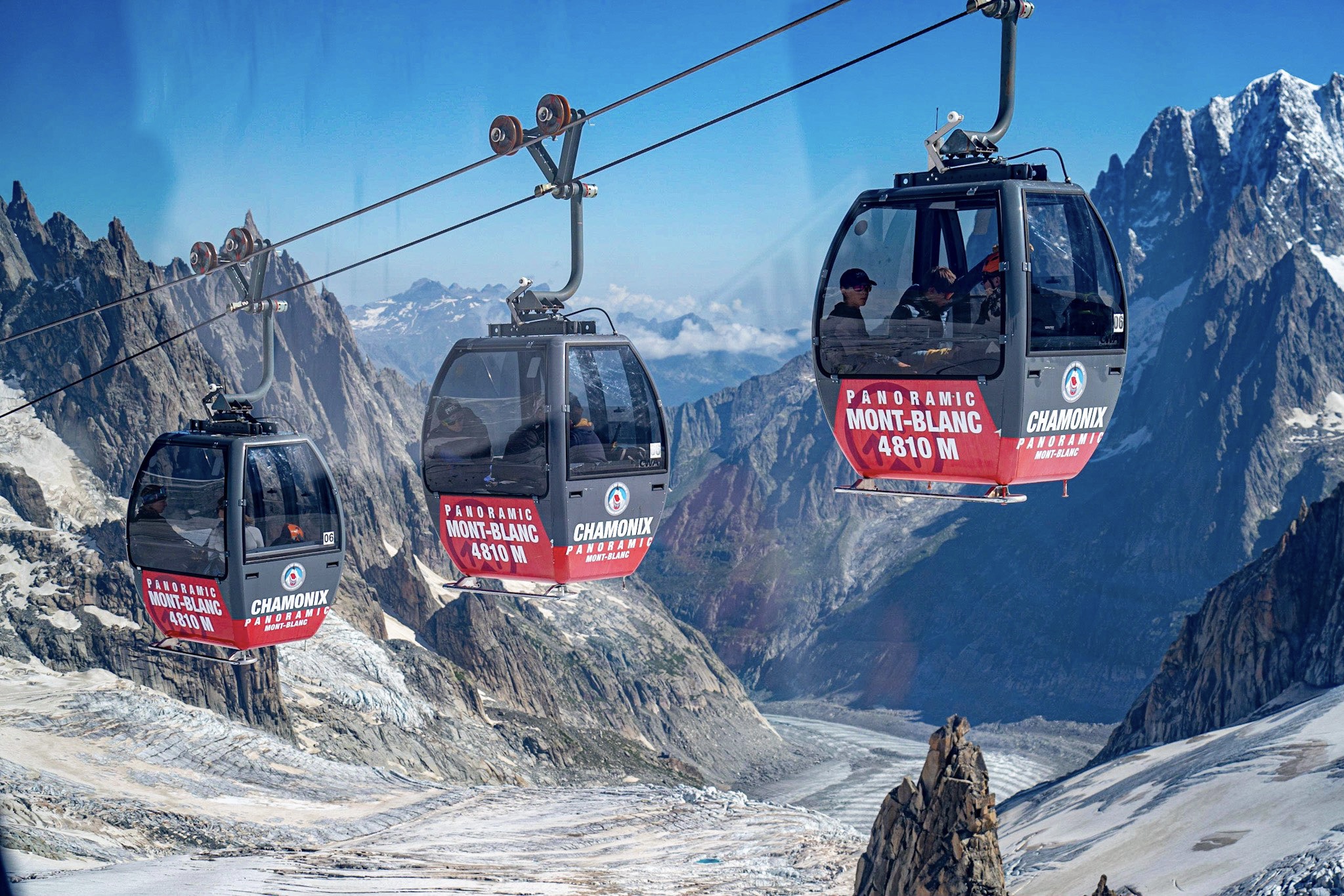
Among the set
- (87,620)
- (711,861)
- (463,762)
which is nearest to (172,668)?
(87,620)

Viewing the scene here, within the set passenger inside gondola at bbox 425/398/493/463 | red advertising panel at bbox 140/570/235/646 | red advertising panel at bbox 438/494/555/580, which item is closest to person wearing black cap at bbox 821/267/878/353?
red advertising panel at bbox 438/494/555/580

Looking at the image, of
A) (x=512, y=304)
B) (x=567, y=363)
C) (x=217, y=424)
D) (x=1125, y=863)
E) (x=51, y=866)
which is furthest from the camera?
(x=1125, y=863)

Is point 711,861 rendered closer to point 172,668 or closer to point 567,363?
point 172,668

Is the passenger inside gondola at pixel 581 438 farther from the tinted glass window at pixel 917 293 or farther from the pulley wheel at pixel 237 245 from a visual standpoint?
the pulley wheel at pixel 237 245

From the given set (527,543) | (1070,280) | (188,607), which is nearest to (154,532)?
(188,607)

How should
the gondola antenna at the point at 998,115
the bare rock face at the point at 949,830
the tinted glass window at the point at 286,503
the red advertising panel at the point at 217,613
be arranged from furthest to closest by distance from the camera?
the bare rock face at the point at 949,830, the red advertising panel at the point at 217,613, the tinted glass window at the point at 286,503, the gondola antenna at the point at 998,115

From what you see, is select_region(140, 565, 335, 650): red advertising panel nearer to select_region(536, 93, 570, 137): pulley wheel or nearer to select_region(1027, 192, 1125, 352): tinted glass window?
select_region(536, 93, 570, 137): pulley wheel

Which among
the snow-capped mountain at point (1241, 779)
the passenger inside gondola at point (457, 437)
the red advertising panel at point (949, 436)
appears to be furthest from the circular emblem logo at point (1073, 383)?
the snow-capped mountain at point (1241, 779)
